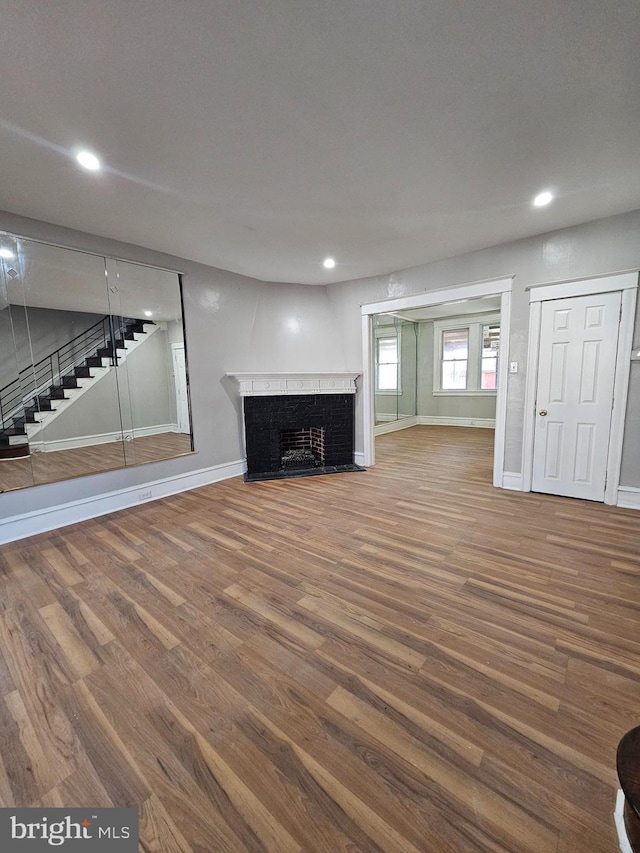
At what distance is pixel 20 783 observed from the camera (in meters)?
1.13

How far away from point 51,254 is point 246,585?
3.43 m

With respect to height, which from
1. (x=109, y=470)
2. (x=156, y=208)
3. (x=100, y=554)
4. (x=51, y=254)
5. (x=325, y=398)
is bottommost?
(x=100, y=554)

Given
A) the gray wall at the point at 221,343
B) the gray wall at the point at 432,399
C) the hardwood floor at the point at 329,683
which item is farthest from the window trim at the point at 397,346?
the hardwood floor at the point at 329,683

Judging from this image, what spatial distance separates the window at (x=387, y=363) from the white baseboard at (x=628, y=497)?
5.40 metres

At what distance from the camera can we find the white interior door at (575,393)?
3.29 meters

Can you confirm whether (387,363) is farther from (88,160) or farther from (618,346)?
(88,160)

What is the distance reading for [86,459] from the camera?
3.49m

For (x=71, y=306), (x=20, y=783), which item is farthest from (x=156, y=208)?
(x=20, y=783)

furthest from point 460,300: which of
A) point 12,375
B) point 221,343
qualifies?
point 12,375

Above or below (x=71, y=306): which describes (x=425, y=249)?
above

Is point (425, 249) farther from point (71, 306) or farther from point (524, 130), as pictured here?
point (71, 306)

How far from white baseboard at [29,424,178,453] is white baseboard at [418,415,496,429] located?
669cm

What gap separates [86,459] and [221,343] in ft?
6.75

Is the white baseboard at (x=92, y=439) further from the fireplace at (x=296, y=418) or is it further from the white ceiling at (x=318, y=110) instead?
the white ceiling at (x=318, y=110)
